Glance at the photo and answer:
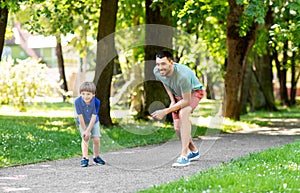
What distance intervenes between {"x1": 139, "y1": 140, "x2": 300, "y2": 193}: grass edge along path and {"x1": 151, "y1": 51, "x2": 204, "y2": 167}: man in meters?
0.94

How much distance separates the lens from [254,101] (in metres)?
35.2

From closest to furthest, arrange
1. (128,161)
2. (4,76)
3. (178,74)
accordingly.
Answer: (178,74), (128,161), (4,76)

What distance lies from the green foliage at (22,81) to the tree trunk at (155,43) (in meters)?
6.02

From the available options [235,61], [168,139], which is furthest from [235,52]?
[168,139]

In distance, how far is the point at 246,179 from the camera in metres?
7.99

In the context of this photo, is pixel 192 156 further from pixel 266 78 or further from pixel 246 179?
pixel 266 78

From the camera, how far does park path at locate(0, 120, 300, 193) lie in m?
8.52

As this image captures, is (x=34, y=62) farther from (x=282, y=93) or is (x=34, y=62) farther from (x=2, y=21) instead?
(x=282, y=93)

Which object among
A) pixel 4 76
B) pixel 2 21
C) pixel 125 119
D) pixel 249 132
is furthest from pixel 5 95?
pixel 249 132

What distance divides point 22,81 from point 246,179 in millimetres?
18233

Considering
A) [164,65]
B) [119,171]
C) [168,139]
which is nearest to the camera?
[119,171]

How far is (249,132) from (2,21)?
784 centimetres

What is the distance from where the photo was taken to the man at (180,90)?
1024cm

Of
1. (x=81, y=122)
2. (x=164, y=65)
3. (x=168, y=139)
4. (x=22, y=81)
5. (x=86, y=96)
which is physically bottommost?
(x=168, y=139)
